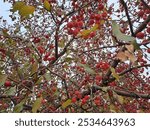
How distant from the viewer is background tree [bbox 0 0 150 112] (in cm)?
364

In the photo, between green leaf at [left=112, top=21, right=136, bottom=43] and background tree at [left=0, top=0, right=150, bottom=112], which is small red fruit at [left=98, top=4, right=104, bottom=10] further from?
green leaf at [left=112, top=21, right=136, bottom=43]

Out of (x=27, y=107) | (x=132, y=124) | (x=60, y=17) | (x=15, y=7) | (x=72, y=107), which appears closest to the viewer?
(x=15, y=7)

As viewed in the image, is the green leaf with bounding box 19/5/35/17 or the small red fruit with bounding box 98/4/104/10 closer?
the green leaf with bounding box 19/5/35/17

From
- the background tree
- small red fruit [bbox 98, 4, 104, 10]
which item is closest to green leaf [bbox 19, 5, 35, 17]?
the background tree

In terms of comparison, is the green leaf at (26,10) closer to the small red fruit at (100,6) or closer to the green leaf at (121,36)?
the green leaf at (121,36)

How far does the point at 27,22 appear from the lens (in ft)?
28.2

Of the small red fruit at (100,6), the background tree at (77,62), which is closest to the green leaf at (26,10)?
the background tree at (77,62)

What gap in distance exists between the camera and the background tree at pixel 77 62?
364 cm

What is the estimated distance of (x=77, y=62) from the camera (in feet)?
12.4

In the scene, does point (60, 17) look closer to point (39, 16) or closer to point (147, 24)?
point (147, 24)

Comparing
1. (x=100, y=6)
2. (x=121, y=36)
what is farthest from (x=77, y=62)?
(x=100, y=6)

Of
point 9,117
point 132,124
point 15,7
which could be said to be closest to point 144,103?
point 132,124

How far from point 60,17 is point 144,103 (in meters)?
2.15

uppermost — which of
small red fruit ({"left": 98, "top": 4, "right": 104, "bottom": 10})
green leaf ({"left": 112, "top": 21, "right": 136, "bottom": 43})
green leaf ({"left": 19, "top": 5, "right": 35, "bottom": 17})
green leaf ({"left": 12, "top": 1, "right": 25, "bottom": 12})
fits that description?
small red fruit ({"left": 98, "top": 4, "right": 104, "bottom": 10})
